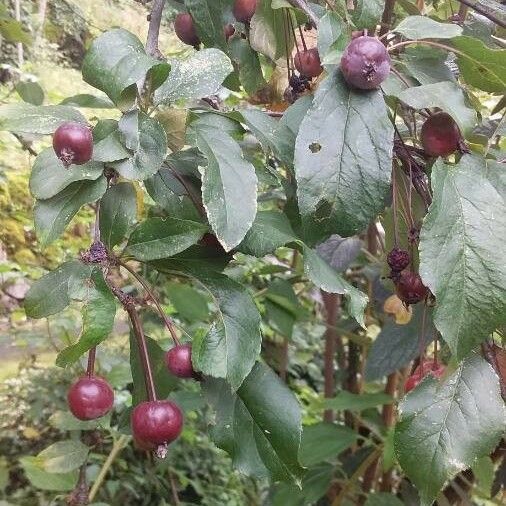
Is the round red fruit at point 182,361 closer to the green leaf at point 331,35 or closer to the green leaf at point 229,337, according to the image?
the green leaf at point 229,337

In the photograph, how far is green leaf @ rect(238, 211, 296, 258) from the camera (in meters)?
0.47

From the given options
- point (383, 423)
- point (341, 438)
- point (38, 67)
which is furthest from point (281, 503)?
point (38, 67)

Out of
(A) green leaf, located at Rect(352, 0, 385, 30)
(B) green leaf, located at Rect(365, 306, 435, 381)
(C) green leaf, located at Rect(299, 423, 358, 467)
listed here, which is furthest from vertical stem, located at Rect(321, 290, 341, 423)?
(A) green leaf, located at Rect(352, 0, 385, 30)

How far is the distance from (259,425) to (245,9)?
437mm

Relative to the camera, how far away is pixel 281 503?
3.77 feet

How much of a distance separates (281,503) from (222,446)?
0.68 m

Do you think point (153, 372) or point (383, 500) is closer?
point (153, 372)

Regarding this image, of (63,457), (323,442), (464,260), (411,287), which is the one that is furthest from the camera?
(323,442)

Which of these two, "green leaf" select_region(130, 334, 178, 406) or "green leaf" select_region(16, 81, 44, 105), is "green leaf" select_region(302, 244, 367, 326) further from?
"green leaf" select_region(16, 81, 44, 105)

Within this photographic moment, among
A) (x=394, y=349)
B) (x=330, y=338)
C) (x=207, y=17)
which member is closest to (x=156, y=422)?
(x=207, y=17)

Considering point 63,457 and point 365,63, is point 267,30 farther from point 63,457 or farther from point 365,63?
point 63,457

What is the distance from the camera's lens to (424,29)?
1.65 ft

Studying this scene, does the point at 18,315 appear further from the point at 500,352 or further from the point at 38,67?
the point at 500,352

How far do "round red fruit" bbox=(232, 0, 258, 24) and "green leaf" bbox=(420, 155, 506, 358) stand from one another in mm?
336
